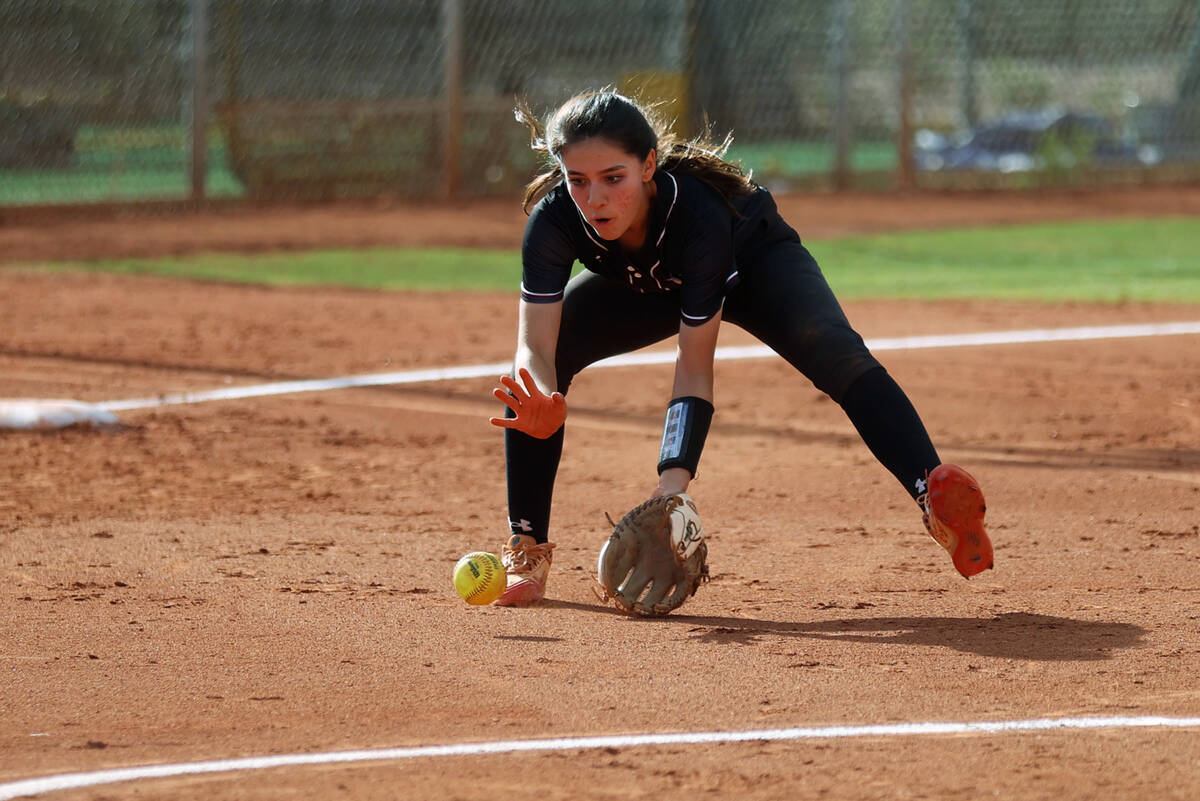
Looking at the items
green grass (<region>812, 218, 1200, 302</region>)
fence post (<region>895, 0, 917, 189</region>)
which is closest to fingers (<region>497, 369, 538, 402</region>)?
green grass (<region>812, 218, 1200, 302</region>)

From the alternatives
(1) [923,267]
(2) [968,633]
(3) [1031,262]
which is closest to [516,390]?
(2) [968,633]

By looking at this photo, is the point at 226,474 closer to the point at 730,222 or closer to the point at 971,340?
the point at 730,222

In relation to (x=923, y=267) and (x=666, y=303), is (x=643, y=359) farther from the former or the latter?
(x=923, y=267)

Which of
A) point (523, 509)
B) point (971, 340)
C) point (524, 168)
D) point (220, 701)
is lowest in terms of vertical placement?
point (220, 701)

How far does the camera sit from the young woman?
158 inches

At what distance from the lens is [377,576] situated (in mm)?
4637

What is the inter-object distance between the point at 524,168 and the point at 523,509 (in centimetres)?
1220

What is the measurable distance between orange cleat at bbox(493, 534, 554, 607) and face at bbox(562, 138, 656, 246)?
2.98 feet

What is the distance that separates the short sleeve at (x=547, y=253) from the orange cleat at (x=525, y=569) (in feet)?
2.25

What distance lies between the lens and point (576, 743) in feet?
10.3

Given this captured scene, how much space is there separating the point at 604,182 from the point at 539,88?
42.5 feet

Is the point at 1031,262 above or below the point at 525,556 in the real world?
above

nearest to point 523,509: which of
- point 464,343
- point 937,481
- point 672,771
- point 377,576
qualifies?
point 377,576

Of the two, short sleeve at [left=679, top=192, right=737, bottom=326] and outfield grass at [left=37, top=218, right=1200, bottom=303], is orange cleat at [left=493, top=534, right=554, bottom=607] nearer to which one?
short sleeve at [left=679, top=192, right=737, bottom=326]
